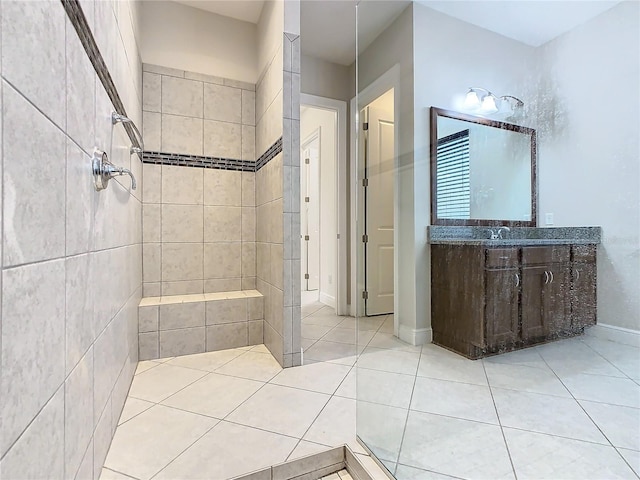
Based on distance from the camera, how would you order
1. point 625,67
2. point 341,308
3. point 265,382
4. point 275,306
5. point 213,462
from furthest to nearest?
point 341,308
point 275,306
point 265,382
point 625,67
point 213,462

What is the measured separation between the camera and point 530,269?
197cm

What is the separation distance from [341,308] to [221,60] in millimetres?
2629

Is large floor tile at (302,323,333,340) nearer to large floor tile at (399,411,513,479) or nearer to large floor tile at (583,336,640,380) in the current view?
large floor tile at (399,411,513,479)

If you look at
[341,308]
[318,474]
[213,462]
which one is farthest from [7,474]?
[341,308]

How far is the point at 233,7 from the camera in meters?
2.45

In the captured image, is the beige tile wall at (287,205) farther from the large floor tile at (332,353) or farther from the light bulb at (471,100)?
the light bulb at (471,100)

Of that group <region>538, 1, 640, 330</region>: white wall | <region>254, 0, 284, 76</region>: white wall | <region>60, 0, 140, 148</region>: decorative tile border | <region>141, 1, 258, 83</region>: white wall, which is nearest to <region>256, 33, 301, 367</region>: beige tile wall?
<region>254, 0, 284, 76</region>: white wall

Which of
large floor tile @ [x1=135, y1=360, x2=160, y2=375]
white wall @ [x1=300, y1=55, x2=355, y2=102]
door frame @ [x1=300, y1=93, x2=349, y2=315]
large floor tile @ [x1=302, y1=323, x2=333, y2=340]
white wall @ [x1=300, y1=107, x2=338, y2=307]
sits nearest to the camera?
large floor tile @ [x1=135, y1=360, x2=160, y2=375]

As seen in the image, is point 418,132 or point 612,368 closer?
point 612,368

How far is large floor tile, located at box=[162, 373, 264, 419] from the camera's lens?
1.49 meters

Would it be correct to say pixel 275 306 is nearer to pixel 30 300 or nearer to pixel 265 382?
pixel 265 382

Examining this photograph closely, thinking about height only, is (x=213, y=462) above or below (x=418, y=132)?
below

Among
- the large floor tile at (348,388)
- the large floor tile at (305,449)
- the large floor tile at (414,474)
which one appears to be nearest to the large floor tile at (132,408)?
the large floor tile at (305,449)

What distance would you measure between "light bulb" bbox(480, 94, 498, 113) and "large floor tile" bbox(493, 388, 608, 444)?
1.84m
